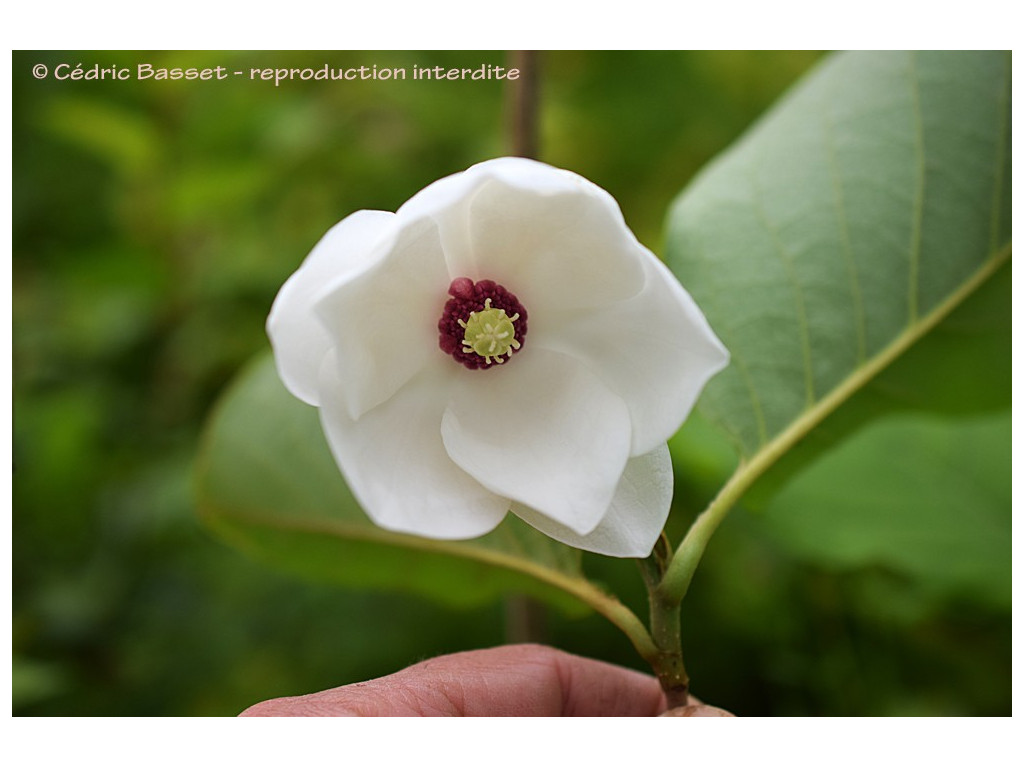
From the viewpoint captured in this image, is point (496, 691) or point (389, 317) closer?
point (389, 317)

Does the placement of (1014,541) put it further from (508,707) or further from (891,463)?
(508,707)

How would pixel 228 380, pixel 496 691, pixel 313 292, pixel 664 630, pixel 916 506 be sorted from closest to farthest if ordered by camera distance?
pixel 313 292 → pixel 664 630 → pixel 496 691 → pixel 916 506 → pixel 228 380

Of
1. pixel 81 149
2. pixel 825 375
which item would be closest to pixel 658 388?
pixel 825 375

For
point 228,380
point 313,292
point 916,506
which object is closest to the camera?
point 313,292

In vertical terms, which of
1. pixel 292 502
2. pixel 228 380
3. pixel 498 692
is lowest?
pixel 498 692

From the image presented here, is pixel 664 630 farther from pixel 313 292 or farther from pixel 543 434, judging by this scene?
pixel 313 292

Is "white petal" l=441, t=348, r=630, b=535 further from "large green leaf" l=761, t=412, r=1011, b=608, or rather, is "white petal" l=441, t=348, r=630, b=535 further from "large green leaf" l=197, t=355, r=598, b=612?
"large green leaf" l=761, t=412, r=1011, b=608

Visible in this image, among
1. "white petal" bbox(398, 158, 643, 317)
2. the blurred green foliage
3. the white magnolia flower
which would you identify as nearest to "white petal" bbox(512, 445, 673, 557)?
the white magnolia flower

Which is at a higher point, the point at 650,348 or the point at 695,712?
the point at 650,348

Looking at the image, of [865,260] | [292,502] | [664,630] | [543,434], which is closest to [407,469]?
[543,434]

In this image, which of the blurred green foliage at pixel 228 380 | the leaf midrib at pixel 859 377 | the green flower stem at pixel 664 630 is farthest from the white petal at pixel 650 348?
the blurred green foliage at pixel 228 380
